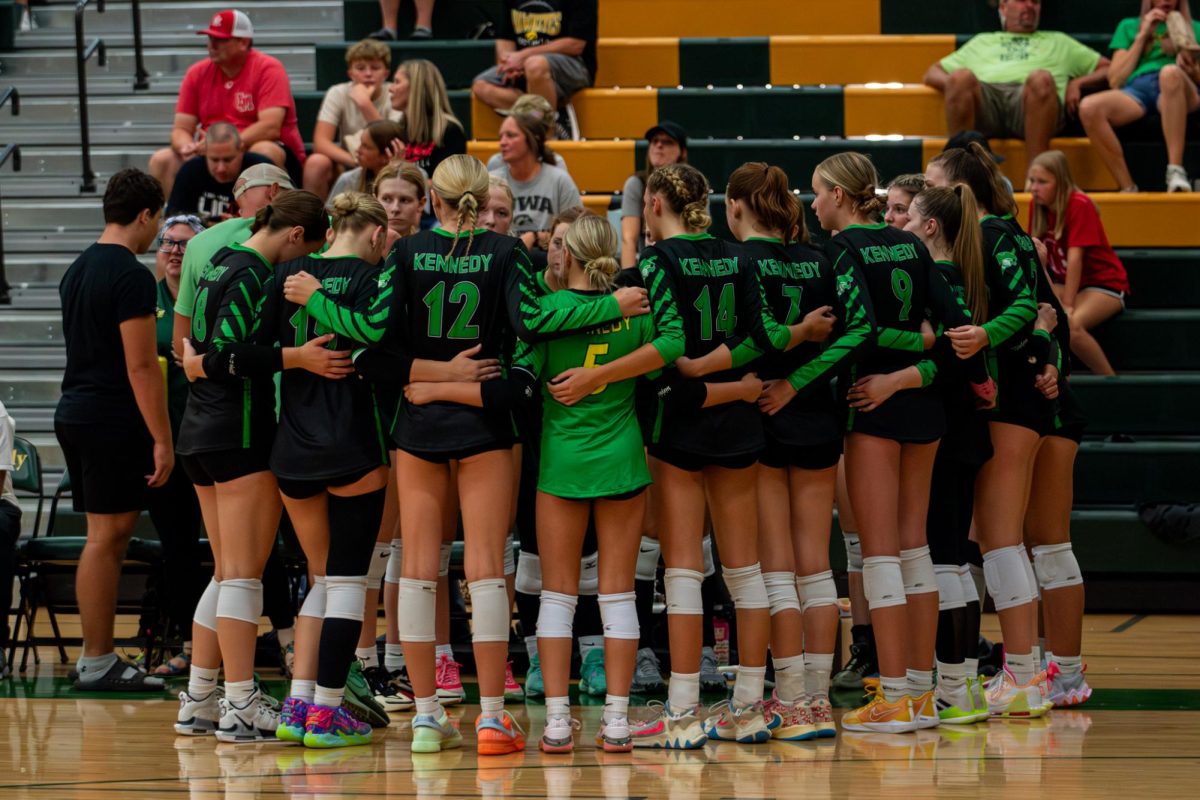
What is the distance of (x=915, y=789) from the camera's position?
13.6ft

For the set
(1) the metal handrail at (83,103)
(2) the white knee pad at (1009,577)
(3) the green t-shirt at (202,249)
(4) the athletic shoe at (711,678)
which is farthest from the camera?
(1) the metal handrail at (83,103)

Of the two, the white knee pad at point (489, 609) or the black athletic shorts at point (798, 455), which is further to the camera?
the black athletic shorts at point (798, 455)

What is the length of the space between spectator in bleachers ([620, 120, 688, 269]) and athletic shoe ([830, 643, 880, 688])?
2.14 m

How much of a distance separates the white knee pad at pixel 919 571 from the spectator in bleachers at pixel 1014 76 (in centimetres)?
422

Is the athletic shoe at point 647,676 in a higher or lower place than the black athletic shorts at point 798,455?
lower

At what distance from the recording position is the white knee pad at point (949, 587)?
5.02 meters

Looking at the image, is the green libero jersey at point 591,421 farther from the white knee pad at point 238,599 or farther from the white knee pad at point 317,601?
the white knee pad at point 238,599

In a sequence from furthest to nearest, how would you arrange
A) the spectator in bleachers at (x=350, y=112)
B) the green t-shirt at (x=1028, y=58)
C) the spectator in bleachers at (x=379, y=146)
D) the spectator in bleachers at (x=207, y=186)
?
the green t-shirt at (x=1028, y=58)
the spectator in bleachers at (x=350, y=112)
the spectator in bleachers at (x=207, y=186)
the spectator in bleachers at (x=379, y=146)

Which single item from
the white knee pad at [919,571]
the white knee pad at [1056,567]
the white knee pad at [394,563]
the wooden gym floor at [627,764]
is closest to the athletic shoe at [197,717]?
the wooden gym floor at [627,764]

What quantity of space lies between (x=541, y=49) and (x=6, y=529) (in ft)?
13.4

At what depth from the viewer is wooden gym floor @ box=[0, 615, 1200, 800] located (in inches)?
163

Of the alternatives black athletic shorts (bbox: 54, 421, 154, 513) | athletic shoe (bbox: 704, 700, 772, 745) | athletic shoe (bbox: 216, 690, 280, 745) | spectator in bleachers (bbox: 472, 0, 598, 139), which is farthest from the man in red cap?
athletic shoe (bbox: 704, 700, 772, 745)

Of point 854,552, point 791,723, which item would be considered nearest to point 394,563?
point 791,723

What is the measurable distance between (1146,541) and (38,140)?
689cm
